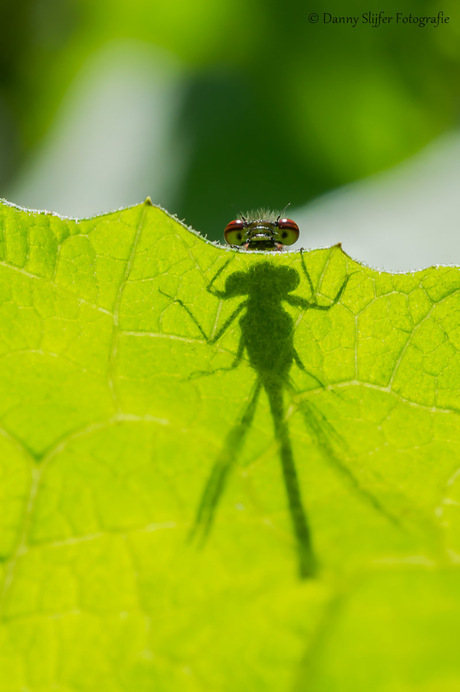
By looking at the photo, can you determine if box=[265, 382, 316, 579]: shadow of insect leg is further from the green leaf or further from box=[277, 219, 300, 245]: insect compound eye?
box=[277, 219, 300, 245]: insect compound eye

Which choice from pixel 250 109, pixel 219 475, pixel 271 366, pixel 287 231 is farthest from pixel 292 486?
pixel 250 109

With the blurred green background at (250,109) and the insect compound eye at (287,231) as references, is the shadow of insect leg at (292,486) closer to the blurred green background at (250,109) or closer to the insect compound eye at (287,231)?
the insect compound eye at (287,231)

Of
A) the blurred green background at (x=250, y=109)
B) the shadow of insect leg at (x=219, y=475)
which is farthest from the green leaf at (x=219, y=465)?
the blurred green background at (x=250, y=109)

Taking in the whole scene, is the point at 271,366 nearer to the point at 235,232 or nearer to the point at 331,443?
the point at 331,443

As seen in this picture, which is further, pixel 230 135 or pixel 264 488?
pixel 230 135

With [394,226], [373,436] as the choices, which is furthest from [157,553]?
[394,226]

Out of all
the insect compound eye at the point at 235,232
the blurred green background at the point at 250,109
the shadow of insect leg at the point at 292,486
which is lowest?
the shadow of insect leg at the point at 292,486

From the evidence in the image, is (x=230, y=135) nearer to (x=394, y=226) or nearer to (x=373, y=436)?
(x=394, y=226)

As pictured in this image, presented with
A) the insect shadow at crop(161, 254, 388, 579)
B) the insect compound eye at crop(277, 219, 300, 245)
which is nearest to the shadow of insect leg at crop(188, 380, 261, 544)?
the insect shadow at crop(161, 254, 388, 579)
